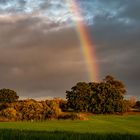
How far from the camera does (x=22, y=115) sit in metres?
67.0

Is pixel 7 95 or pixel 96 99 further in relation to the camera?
pixel 7 95

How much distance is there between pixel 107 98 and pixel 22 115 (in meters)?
21.3

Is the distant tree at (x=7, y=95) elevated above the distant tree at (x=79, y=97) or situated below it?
above

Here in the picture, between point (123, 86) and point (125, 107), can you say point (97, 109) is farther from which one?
point (123, 86)

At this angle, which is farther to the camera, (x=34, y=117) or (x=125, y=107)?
(x=125, y=107)

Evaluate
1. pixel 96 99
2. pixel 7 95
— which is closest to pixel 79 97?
→ pixel 96 99

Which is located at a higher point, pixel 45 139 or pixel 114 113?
pixel 114 113

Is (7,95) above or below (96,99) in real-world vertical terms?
above

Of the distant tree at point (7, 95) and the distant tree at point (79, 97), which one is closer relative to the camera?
the distant tree at point (79, 97)

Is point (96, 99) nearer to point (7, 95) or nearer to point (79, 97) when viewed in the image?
point (79, 97)

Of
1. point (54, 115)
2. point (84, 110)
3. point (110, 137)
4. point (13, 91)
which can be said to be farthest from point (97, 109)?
point (110, 137)

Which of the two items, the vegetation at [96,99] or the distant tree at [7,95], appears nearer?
the vegetation at [96,99]

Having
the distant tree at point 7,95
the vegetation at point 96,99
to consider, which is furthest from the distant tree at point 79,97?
the distant tree at point 7,95

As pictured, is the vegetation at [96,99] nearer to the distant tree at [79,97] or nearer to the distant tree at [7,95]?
the distant tree at [79,97]
